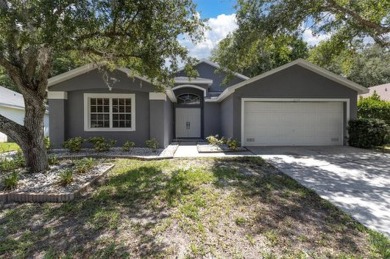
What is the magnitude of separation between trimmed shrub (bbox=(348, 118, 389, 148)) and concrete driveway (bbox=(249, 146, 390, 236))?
50.0 inches

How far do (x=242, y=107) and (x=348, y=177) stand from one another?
6586 millimetres

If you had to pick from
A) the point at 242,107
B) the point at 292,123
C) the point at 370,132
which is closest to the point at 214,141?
A: the point at 242,107

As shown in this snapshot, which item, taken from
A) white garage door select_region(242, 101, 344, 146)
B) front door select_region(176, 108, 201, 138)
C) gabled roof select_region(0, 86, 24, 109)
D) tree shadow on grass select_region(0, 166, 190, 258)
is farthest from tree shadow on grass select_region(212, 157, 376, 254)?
gabled roof select_region(0, 86, 24, 109)

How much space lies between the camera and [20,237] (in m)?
3.86

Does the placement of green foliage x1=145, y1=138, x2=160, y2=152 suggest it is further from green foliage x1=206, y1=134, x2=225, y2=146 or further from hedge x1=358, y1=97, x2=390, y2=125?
hedge x1=358, y1=97, x2=390, y2=125

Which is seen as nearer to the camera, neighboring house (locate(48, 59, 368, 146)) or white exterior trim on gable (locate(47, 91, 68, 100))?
white exterior trim on gable (locate(47, 91, 68, 100))

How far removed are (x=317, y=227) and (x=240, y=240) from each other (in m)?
1.31

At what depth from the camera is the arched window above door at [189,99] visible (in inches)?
722

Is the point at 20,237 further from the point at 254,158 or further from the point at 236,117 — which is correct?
the point at 236,117

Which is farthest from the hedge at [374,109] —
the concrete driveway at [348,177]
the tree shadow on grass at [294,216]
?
the tree shadow on grass at [294,216]

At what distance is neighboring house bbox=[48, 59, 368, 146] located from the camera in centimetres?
1176

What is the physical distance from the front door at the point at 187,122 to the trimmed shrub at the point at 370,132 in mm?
9315

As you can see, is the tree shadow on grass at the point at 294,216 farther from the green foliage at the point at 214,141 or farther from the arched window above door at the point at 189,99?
the arched window above door at the point at 189,99

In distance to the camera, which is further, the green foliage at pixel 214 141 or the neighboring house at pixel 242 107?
the green foliage at pixel 214 141
